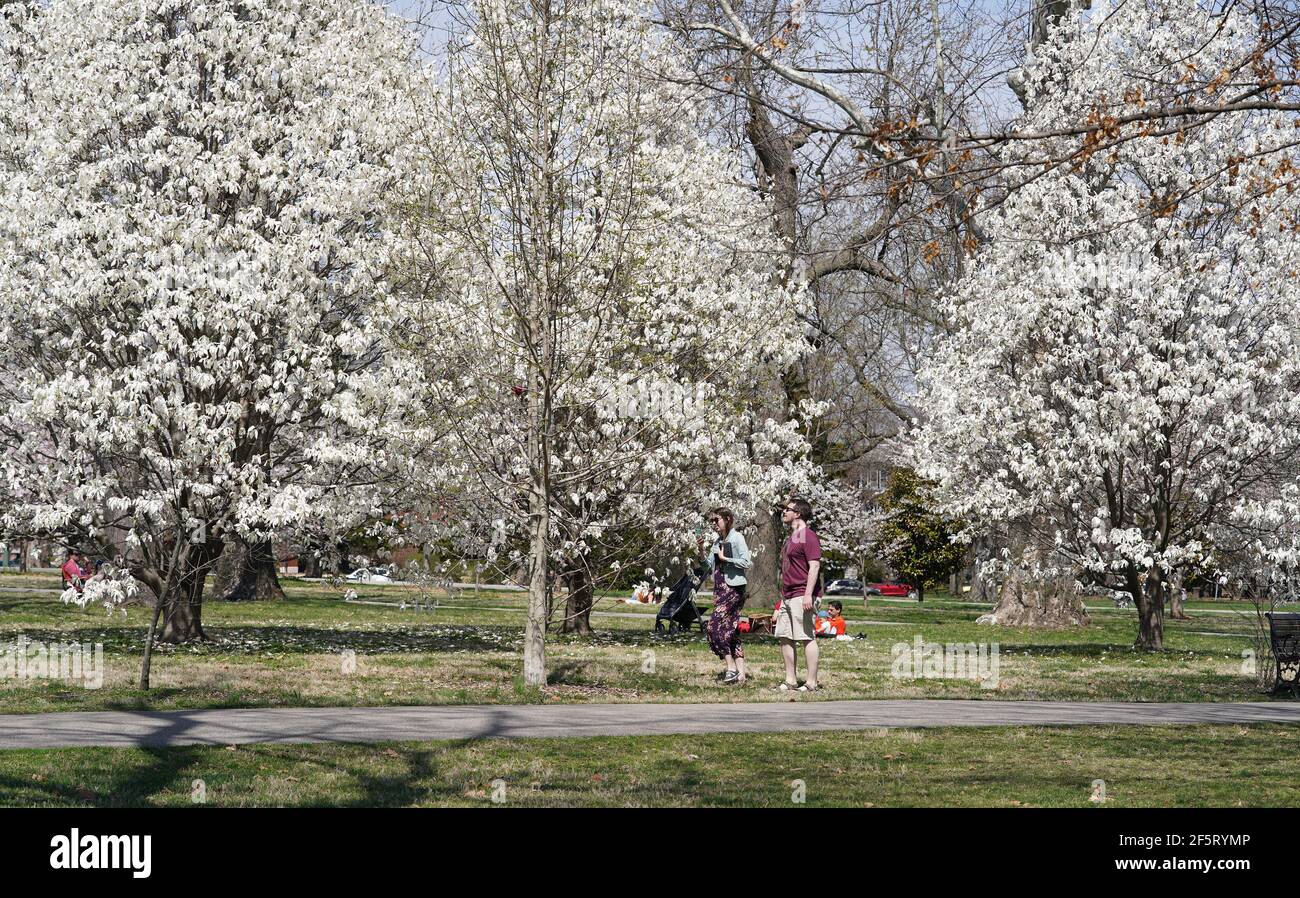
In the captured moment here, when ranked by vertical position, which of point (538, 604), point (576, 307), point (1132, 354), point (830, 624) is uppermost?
point (1132, 354)

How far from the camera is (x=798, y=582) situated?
13938 mm

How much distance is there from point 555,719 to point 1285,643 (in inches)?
341

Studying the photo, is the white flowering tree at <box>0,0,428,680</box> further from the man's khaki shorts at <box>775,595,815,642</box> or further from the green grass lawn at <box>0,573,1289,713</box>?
the man's khaki shorts at <box>775,595,815,642</box>

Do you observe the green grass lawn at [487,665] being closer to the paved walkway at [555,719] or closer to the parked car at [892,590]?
the paved walkway at [555,719]

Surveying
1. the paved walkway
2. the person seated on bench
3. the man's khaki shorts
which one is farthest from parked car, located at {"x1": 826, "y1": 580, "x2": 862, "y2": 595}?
the paved walkway

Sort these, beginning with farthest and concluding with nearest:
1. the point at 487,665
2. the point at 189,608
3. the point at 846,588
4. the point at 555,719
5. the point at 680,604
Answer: the point at 846,588
the point at 680,604
the point at 189,608
the point at 487,665
the point at 555,719

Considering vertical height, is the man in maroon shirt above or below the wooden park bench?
above

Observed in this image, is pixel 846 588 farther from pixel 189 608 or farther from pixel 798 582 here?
pixel 798 582

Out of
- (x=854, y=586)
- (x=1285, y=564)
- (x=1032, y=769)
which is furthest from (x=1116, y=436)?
(x=854, y=586)

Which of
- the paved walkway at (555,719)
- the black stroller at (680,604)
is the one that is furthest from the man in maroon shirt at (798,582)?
the black stroller at (680,604)

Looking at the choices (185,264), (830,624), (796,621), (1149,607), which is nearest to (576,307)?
(796,621)

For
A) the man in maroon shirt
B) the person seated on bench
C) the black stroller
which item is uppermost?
the man in maroon shirt

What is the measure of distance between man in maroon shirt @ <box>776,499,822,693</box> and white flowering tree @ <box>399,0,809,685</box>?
1.71 meters

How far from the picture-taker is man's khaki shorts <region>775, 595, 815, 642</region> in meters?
13.8
